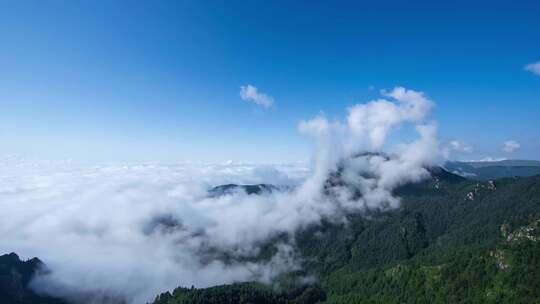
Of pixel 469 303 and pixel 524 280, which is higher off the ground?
pixel 524 280

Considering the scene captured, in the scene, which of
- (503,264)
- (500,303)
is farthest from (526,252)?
(500,303)

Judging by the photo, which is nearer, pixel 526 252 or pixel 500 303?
pixel 500 303

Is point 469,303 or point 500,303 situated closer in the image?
point 500,303

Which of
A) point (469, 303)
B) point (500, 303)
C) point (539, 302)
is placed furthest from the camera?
point (469, 303)

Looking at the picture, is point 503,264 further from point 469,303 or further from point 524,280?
point 469,303

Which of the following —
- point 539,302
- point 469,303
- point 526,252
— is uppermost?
point 526,252

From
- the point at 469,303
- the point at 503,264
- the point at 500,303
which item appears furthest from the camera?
the point at 503,264

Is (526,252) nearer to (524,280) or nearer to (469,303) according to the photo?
(524,280)

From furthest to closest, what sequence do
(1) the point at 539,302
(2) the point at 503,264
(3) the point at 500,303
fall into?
(2) the point at 503,264 < (3) the point at 500,303 < (1) the point at 539,302

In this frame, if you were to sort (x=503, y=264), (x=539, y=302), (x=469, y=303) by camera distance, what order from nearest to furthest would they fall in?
1. (x=539, y=302)
2. (x=469, y=303)
3. (x=503, y=264)
